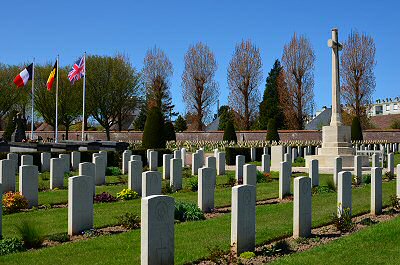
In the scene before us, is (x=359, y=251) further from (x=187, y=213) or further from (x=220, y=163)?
(x=220, y=163)

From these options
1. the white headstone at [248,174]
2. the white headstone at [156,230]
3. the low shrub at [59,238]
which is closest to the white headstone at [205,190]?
the white headstone at [248,174]

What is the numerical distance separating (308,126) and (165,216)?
6811cm

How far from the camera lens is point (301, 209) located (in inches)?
323

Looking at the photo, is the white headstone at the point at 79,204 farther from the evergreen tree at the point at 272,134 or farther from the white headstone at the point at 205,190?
the evergreen tree at the point at 272,134

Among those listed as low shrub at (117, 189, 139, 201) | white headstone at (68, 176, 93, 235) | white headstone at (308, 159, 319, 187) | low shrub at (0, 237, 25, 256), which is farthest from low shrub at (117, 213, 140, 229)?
white headstone at (308, 159, 319, 187)

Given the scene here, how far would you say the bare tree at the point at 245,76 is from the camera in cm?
5359

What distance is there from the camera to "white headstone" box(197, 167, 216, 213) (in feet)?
35.6

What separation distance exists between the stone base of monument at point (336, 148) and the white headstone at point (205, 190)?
12052 mm

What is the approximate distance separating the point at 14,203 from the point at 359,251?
7.07 m

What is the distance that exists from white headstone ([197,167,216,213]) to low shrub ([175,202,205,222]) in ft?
2.13

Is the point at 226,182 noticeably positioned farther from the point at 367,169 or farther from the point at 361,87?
the point at 361,87

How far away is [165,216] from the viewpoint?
5875 mm

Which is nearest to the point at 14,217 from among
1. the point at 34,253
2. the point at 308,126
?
the point at 34,253

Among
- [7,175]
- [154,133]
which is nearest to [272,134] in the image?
[154,133]
